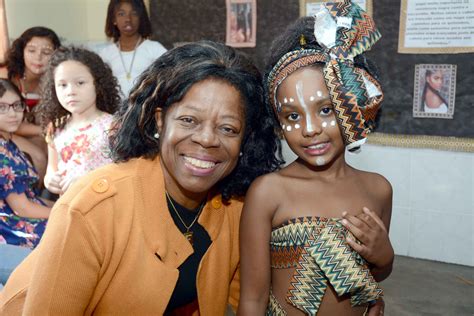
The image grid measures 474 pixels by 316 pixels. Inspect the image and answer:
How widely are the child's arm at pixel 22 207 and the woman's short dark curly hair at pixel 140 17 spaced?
2200mm

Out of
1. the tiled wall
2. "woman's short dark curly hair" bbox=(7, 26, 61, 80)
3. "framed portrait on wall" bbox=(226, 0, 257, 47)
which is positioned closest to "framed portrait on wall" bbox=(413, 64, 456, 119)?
the tiled wall

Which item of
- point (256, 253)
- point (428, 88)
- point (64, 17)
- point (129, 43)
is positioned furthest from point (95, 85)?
point (64, 17)

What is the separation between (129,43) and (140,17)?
9.4 inches

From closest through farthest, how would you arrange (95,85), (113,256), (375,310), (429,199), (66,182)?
(113,256)
(375,310)
(66,182)
(95,85)
(429,199)

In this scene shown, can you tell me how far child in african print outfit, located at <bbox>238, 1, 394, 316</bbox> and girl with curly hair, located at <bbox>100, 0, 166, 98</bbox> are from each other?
2.98 meters

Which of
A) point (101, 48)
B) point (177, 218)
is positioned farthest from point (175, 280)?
point (101, 48)

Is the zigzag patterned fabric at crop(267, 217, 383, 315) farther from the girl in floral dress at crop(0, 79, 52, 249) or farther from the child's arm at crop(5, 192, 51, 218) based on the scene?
the child's arm at crop(5, 192, 51, 218)

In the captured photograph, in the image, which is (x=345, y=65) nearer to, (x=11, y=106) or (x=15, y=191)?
(x=15, y=191)

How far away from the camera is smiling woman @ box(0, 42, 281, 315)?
1.52 m

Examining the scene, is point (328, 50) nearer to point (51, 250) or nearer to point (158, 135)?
point (158, 135)

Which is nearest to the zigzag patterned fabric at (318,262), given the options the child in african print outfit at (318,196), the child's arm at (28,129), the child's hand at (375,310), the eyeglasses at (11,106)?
the child in african print outfit at (318,196)

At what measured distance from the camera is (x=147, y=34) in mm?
4707

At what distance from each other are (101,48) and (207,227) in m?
3.61

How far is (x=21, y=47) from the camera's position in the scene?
412 centimetres
